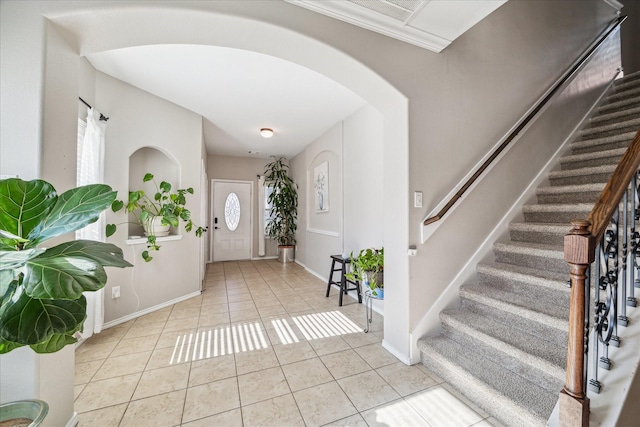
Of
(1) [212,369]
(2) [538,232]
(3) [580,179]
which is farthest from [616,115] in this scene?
(1) [212,369]

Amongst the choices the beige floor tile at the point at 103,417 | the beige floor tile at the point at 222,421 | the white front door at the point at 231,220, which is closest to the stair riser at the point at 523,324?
the beige floor tile at the point at 222,421

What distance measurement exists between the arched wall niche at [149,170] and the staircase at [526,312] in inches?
139

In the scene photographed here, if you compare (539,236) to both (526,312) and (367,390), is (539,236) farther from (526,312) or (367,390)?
(367,390)

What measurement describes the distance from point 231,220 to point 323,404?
5.49m

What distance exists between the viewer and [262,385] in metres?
1.84

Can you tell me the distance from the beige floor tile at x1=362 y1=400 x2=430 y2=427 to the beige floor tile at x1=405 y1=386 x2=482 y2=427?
0.04m

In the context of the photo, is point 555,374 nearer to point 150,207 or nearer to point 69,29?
point 69,29

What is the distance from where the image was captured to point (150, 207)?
327 cm

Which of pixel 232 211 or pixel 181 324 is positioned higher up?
pixel 232 211

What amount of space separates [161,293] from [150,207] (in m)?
1.12

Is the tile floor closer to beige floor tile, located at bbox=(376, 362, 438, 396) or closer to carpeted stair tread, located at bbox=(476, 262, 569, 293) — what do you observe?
beige floor tile, located at bbox=(376, 362, 438, 396)

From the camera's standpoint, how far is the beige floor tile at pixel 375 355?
2.09m

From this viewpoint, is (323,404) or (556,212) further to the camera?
(556,212)

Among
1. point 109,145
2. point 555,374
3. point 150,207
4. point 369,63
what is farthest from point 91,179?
point 555,374
